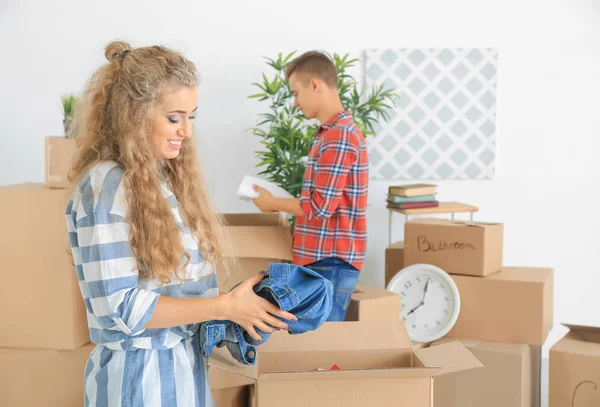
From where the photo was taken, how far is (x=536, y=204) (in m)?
3.55

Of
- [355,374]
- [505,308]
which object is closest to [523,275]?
[505,308]

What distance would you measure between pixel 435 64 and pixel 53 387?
7.93ft

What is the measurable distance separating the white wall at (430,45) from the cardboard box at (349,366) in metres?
2.06

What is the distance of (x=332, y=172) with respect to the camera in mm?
2264

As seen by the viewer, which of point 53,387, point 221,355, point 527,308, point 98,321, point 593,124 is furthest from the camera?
point 593,124

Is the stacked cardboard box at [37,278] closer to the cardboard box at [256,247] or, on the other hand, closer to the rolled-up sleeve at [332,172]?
the cardboard box at [256,247]

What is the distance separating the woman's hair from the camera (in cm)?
118

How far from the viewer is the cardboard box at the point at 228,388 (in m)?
1.53

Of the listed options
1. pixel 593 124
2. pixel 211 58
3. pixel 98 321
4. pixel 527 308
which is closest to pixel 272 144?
pixel 211 58

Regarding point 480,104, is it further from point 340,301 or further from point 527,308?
point 340,301

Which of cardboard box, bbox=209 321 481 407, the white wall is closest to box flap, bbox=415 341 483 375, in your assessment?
cardboard box, bbox=209 321 481 407

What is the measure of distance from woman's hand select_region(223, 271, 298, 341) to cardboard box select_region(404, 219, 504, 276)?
1578 mm

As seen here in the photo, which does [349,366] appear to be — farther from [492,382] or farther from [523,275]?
[523,275]

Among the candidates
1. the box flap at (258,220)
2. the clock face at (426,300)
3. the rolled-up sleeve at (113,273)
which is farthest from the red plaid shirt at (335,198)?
the rolled-up sleeve at (113,273)
